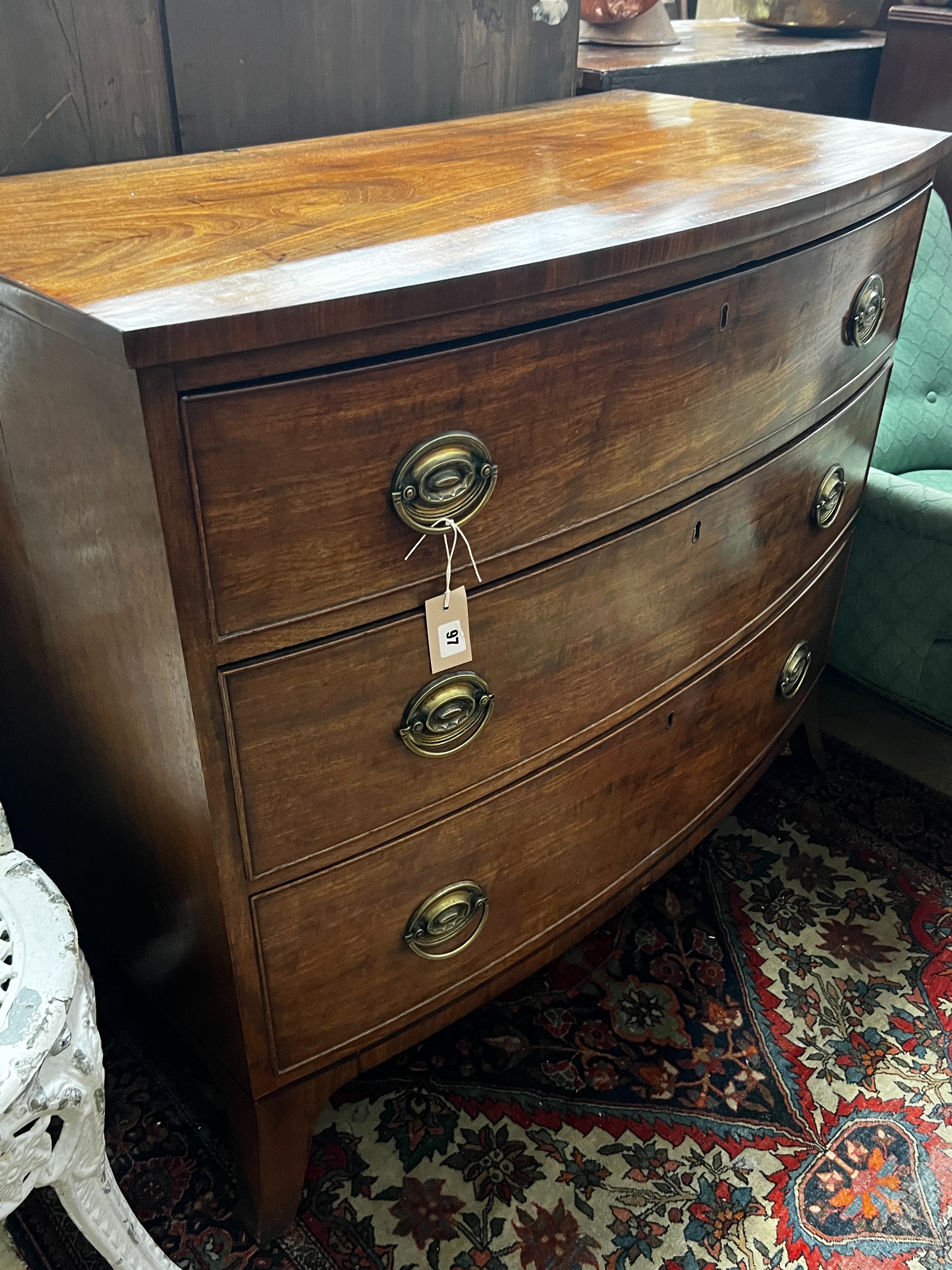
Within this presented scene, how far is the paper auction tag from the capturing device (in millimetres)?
805

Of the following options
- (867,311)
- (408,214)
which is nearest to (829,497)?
(867,311)

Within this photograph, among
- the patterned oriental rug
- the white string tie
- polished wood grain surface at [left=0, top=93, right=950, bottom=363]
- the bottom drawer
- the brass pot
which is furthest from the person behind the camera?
the brass pot

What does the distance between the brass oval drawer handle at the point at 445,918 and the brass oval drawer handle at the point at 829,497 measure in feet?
1.94

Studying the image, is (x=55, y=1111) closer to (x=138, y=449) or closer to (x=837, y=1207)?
(x=138, y=449)

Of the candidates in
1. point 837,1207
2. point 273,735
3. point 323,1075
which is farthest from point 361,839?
point 837,1207

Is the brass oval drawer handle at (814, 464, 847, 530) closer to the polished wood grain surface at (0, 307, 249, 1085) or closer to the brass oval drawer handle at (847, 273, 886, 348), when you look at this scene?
the brass oval drawer handle at (847, 273, 886, 348)

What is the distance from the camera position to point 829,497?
1232 millimetres

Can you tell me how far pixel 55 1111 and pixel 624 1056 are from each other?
70 centimetres

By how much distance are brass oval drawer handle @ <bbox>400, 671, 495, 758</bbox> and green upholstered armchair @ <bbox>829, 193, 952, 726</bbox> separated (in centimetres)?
86

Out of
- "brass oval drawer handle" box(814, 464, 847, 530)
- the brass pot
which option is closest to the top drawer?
"brass oval drawer handle" box(814, 464, 847, 530)

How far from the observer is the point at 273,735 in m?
0.76

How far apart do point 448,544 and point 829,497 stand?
63 cm

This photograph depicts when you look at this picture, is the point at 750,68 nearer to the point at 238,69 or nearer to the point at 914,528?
the point at 914,528

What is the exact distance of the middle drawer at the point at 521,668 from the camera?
77 cm
